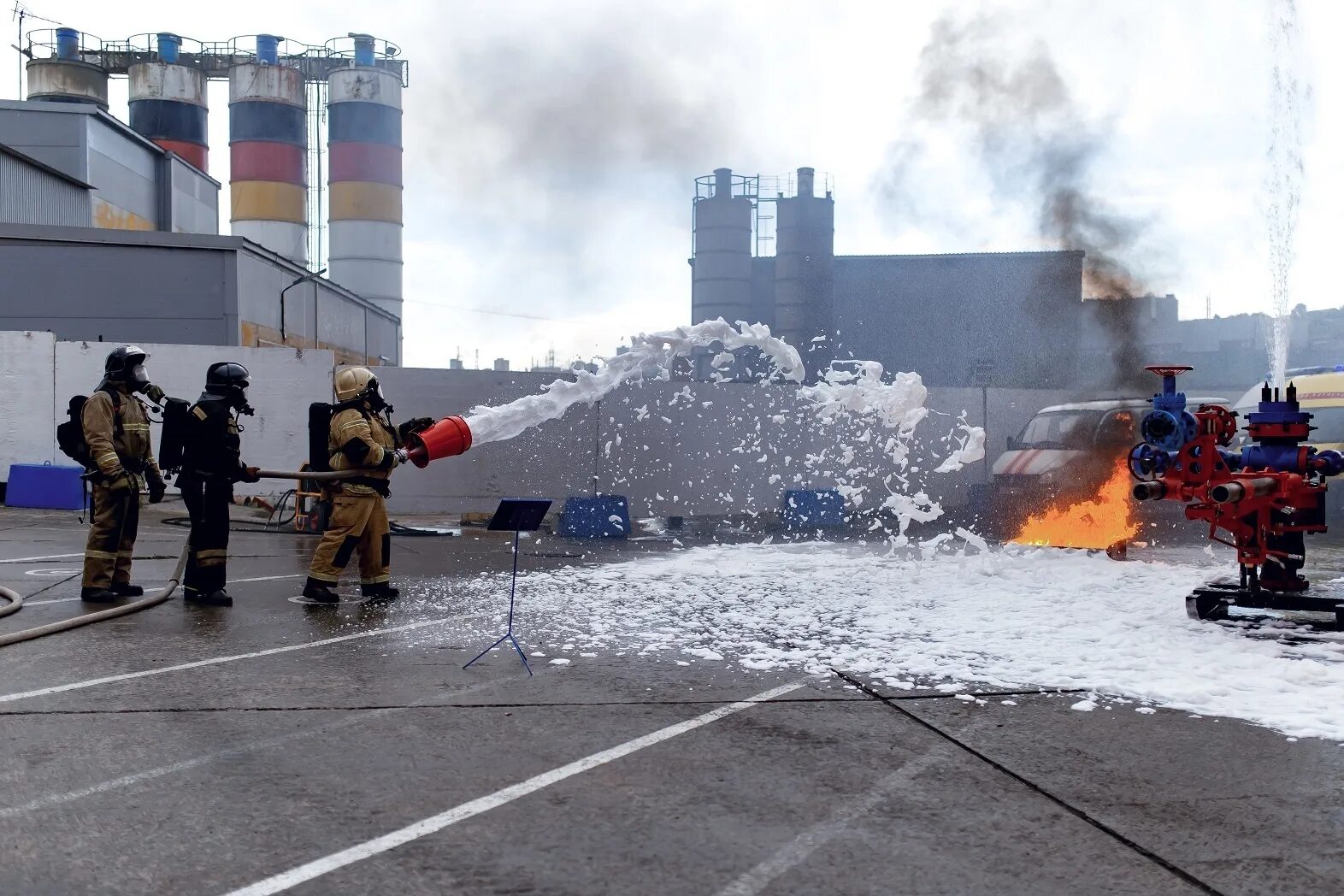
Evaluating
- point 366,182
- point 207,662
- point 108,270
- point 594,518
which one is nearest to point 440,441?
point 207,662

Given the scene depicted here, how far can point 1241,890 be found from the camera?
10.9 feet

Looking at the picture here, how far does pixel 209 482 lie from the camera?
336 inches

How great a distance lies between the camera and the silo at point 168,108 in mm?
44469

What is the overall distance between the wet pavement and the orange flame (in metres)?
8.22

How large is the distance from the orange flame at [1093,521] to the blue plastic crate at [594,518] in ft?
16.5

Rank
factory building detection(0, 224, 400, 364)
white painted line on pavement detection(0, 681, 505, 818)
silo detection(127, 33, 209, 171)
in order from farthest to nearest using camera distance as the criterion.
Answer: silo detection(127, 33, 209, 171)
factory building detection(0, 224, 400, 364)
white painted line on pavement detection(0, 681, 505, 818)

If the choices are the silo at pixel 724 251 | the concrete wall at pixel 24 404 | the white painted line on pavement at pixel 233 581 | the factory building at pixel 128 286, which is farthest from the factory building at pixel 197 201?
the white painted line on pavement at pixel 233 581

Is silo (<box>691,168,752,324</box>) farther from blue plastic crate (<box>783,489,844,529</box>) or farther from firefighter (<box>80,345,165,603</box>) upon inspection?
firefighter (<box>80,345,165,603</box>)

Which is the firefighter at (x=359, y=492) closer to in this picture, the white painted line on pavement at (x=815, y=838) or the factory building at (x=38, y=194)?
the white painted line on pavement at (x=815, y=838)

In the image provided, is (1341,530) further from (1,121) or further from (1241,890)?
(1,121)

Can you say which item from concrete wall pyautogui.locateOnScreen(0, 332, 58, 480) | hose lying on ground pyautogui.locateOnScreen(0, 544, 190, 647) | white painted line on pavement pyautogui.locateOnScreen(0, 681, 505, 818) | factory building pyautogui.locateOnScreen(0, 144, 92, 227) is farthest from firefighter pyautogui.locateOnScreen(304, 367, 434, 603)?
factory building pyautogui.locateOnScreen(0, 144, 92, 227)

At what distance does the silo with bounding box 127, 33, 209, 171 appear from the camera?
44469 mm

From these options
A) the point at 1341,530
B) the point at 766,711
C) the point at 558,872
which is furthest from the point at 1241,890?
the point at 1341,530

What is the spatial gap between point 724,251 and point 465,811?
37.2m
